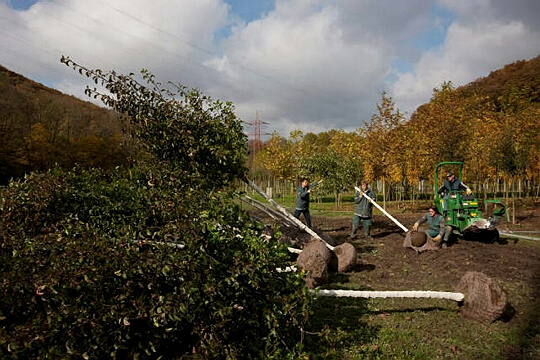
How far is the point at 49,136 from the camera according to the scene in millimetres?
33938

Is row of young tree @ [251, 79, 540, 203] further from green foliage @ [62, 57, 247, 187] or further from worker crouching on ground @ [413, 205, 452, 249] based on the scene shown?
green foliage @ [62, 57, 247, 187]

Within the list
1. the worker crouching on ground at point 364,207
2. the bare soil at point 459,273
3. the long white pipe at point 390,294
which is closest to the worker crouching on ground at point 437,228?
the bare soil at point 459,273

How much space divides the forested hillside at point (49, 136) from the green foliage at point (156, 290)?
25.1 meters

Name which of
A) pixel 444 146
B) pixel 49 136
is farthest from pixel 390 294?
pixel 49 136

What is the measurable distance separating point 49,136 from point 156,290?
36.2 m

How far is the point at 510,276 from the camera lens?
291 inches

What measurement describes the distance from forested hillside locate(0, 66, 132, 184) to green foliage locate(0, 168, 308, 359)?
25131 millimetres

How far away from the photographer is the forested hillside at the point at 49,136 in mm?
29500

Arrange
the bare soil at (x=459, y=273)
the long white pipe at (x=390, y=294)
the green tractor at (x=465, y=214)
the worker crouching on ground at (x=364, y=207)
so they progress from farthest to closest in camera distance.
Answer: the worker crouching on ground at (x=364, y=207), the green tractor at (x=465, y=214), the long white pipe at (x=390, y=294), the bare soil at (x=459, y=273)

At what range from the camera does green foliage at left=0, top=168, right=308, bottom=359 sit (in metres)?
3.29

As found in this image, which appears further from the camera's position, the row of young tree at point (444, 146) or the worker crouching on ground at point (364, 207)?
the row of young tree at point (444, 146)

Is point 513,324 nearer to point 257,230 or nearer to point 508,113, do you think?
point 257,230

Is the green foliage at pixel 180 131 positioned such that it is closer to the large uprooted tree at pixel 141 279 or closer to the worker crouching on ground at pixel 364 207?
the large uprooted tree at pixel 141 279

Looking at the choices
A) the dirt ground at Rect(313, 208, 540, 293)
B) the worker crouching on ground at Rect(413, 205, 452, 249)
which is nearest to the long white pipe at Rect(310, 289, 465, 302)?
the dirt ground at Rect(313, 208, 540, 293)
